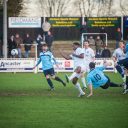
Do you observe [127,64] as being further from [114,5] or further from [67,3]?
[67,3]

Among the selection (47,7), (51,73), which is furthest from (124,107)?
(47,7)

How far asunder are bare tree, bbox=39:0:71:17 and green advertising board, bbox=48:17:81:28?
46.3 feet

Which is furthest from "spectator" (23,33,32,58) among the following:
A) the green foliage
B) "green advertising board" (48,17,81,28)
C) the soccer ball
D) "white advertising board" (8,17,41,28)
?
the green foliage

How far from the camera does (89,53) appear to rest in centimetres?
2717

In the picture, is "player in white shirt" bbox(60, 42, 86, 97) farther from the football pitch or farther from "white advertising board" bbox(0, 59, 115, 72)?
"white advertising board" bbox(0, 59, 115, 72)

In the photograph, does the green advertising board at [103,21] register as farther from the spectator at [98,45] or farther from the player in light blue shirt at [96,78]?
the player in light blue shirt at [96,78]

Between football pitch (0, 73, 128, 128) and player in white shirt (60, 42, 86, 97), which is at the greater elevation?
player in white shirt (60, 42, 86, 97)

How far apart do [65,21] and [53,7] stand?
51.6 feet

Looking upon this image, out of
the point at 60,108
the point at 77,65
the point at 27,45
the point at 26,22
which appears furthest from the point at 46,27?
the point at 60,108

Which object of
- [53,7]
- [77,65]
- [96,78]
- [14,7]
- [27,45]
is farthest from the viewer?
[53,7]

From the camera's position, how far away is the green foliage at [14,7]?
2271 inches

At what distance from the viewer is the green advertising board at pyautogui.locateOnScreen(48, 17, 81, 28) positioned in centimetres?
4825

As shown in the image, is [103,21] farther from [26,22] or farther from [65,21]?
[26,22]

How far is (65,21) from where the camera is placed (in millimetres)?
48469
